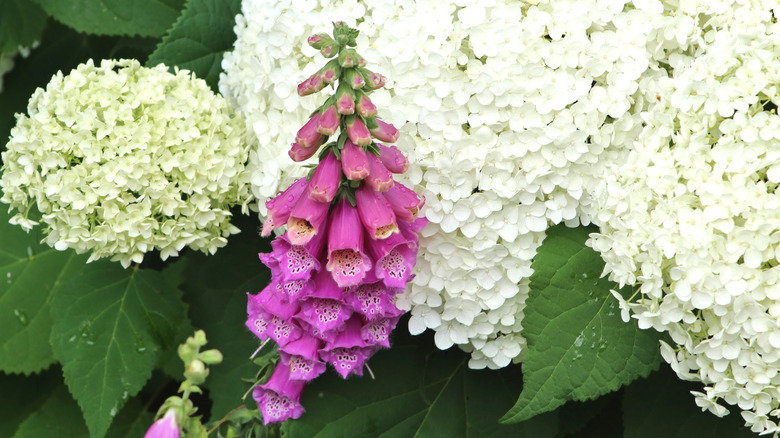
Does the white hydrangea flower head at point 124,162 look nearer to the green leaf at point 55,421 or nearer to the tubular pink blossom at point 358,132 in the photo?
the tubular pink blossom at point 358,132

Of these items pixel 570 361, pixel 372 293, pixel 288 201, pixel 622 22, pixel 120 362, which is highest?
pixel 622 22

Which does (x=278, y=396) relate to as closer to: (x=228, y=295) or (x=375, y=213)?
(x=375, y=213)

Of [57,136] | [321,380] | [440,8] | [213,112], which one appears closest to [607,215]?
[440,8]

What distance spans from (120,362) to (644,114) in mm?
1176

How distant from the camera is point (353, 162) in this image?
1264mm

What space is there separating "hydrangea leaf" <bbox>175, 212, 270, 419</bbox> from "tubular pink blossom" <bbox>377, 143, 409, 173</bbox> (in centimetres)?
63

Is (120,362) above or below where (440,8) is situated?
below

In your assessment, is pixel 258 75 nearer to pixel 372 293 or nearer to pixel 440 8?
pixel 440 8

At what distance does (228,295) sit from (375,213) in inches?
28.6

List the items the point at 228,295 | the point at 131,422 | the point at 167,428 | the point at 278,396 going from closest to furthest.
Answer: the point at 167,428 → the point at 278,396 → the point at 228,295 → the point at 131,422

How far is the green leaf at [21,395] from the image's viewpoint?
2.14 meters

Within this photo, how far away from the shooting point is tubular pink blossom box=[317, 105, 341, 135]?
4.06 ft

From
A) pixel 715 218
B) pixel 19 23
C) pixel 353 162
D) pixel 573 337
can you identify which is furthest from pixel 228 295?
pixel 715 218

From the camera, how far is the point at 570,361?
135 cm
